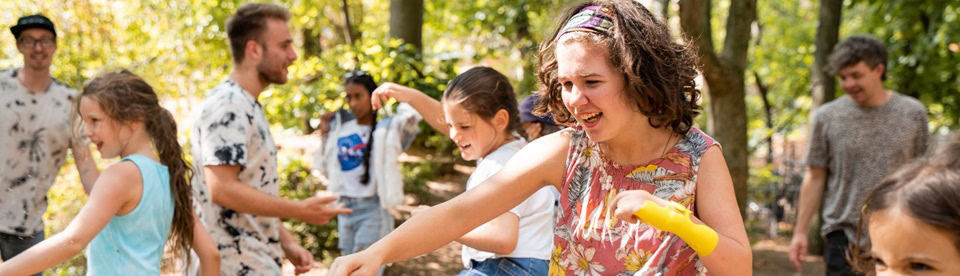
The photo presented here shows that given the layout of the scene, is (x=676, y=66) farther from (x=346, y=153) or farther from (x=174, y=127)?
(x=346, y=153)

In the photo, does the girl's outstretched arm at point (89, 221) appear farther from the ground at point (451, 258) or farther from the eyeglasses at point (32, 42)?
the ground at point (451, 258)

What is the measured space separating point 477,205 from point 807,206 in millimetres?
3242

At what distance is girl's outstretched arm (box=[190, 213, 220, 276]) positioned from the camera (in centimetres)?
334

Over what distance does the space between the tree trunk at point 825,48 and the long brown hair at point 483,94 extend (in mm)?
6298

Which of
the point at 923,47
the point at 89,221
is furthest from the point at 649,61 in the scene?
the point at 923,47

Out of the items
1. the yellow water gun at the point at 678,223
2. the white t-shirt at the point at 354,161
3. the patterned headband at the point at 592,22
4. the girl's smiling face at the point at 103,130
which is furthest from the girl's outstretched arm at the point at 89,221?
the white t-shirt at the point at 354,161

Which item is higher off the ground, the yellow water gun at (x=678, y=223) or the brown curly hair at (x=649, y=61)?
the brown curly hair at (x=649, y=61)

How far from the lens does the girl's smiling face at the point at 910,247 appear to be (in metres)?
1.73

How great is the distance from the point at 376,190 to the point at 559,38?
3665 millimetres

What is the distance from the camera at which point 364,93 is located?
563 cm

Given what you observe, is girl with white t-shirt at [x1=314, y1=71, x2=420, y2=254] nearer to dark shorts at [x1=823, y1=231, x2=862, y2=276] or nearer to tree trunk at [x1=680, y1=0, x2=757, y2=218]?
tree trunk at [x1=680, y1=0, x2=757, y2=218]

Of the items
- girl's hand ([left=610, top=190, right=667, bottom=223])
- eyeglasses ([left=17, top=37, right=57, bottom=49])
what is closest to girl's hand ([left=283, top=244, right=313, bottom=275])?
eyeglasses ([left=17, top=37, right=57, bottom=49])

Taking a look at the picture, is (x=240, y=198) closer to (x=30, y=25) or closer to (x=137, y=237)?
(x=137, y=237)

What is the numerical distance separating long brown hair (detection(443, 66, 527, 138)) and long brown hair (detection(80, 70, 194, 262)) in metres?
1.11
